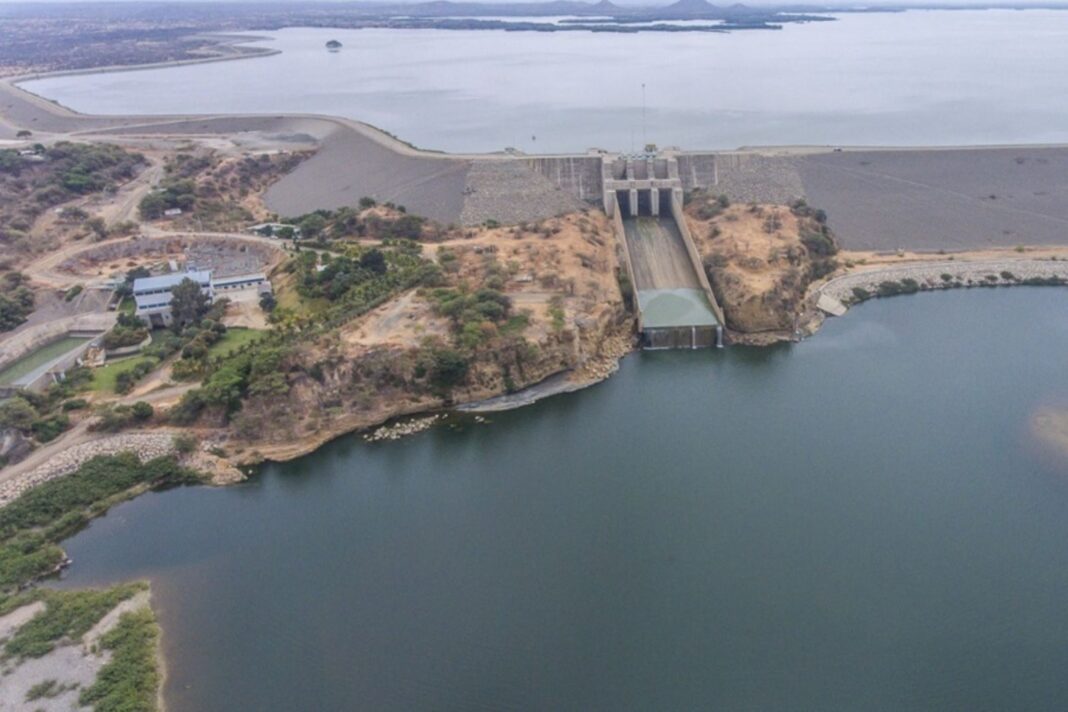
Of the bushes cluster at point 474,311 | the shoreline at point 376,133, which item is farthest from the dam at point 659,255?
the bushes cluster at point 474,311

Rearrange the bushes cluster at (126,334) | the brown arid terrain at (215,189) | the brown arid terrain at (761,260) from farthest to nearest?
the brown arid terrain at (215,189), the brown arid terrain at (761,260), the bushes cluster at (126,334)

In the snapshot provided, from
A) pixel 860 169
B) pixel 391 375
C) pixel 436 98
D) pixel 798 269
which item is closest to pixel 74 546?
pixel 391 375

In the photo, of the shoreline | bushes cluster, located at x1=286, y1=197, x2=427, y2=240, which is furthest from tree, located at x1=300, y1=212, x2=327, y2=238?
the shoreline

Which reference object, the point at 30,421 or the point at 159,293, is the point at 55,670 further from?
the point at 159,293

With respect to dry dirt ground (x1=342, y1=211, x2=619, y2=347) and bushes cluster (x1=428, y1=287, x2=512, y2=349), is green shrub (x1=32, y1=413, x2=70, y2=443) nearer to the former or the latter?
dry dirt ground (x1=342, y1=211, x2=619, y2=347)

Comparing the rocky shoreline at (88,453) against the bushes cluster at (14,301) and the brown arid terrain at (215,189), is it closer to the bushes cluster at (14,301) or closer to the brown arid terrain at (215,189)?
the bushes cluster at (14,301)

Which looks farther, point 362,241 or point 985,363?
point 362,241

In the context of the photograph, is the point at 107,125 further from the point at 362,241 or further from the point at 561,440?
the point at 561,440
